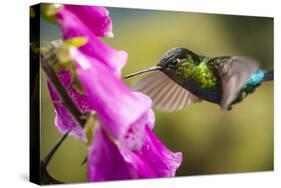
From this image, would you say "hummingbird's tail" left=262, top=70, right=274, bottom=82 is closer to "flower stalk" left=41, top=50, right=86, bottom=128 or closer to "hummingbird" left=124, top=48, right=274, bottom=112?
"hummingbird" left=124, top=48, right=274, bottom=112

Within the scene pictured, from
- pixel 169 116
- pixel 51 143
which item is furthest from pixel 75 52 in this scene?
pixel 169 116

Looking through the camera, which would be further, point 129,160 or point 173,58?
point 173,58

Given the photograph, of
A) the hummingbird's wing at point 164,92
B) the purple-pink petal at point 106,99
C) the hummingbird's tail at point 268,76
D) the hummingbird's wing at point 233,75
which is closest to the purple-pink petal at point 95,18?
the purple-pink petal at point 106,99

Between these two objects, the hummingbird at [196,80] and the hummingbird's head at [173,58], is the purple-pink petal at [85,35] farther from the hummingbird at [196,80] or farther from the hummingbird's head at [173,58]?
the hummingbird's head at [173,58]

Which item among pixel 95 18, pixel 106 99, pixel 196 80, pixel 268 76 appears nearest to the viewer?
pixel 106 99

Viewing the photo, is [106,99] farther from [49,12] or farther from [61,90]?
[49,12]

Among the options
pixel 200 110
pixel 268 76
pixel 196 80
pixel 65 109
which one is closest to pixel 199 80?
pixel 196 80

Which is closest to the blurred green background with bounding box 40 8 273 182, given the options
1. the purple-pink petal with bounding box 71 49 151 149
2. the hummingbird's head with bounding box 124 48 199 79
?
the hummingbird's head with bounding box 124 48 199 79
